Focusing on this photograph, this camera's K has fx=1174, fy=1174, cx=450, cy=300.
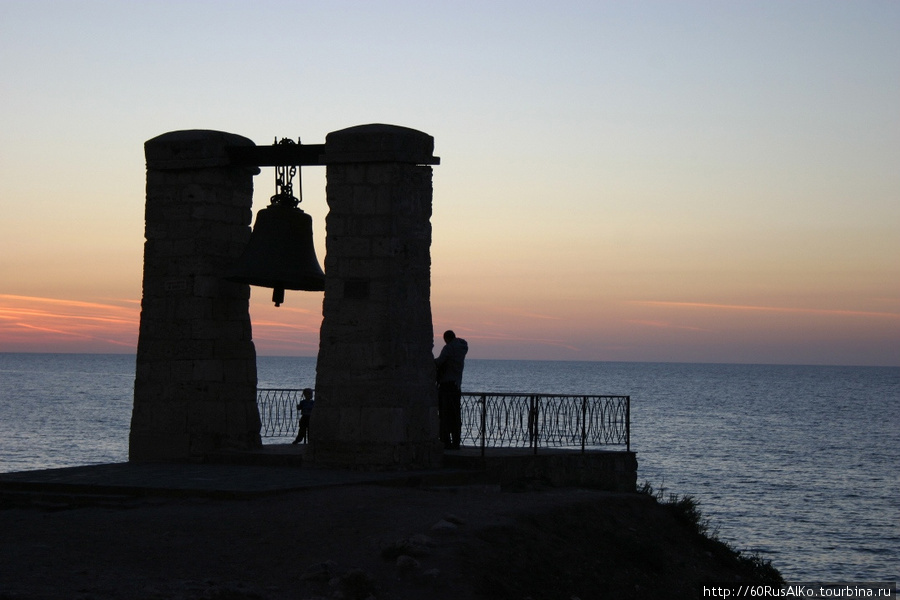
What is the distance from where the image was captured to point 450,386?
15562 millimetres

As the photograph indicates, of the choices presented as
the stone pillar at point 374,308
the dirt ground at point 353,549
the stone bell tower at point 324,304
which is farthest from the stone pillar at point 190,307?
the dirt ground at point 353,549

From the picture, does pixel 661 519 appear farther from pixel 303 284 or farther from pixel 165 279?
pixel 165 279

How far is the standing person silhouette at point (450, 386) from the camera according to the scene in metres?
15.6

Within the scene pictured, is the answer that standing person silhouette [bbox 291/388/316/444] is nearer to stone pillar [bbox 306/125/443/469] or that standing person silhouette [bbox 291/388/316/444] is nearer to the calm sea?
stone pillar [bbox 306/125/443/469]

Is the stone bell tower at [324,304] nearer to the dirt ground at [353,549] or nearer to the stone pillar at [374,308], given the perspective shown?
the stone pillar at [374,308]

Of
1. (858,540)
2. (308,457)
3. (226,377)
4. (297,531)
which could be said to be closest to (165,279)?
(226,377)

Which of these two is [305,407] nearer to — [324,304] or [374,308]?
[324,304]

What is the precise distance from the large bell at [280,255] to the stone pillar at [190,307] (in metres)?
1.00

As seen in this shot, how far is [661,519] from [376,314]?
4.24 metres

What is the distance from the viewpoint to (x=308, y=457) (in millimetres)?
14984

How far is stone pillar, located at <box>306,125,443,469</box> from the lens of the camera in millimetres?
14555

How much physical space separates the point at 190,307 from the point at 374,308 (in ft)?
9.29

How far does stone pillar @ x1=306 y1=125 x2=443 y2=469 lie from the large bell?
0.41 m

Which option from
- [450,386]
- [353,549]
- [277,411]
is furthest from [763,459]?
[353,549]
